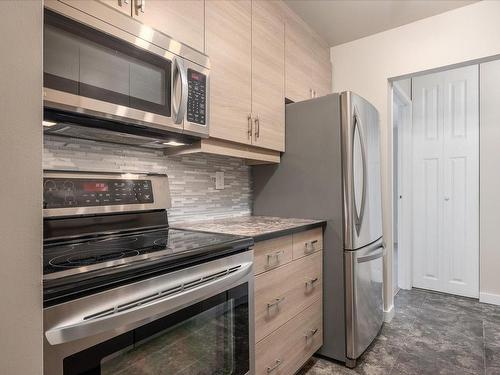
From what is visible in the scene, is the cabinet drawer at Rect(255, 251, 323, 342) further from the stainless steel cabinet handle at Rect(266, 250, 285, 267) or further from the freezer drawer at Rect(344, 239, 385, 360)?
the freezer drawer at Rect(344, 239, 385, 360)

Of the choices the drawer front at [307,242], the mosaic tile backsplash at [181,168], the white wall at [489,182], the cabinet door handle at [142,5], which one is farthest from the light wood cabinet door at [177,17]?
the white wall at [489,182]

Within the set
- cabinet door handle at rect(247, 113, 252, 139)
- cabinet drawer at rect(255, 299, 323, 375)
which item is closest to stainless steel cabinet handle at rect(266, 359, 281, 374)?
cabinet drawer at rect(255, 299, 323, 375)

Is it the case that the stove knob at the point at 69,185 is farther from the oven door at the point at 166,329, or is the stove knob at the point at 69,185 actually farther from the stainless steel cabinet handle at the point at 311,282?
the stainless steel cabinet handle at the point at 311,282

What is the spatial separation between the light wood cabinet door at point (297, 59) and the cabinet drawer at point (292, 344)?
4.94ft

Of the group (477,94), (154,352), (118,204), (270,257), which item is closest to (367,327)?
(270,257)

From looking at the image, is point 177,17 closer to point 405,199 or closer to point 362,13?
point 362,13

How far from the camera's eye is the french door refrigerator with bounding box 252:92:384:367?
74.5 inches

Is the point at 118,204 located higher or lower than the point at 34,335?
higher

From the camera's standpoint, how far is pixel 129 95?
1193 mm

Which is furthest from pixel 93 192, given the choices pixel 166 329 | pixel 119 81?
pixel 166 329

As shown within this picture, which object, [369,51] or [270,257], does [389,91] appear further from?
[270,257]

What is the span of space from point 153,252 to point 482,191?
10.8 feet

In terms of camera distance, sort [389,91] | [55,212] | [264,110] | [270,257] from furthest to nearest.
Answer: [389,91] < [264,110] < [270,257] < [55,212]

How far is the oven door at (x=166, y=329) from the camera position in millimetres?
709
